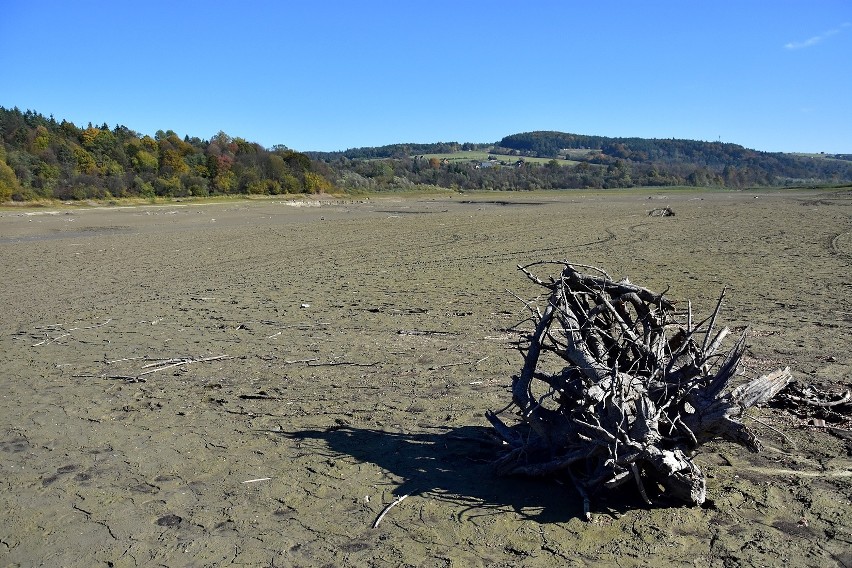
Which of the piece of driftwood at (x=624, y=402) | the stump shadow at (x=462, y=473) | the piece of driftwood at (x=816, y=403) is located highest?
the piece of driftwood at (x=624, y=402)

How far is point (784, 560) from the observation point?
334cm

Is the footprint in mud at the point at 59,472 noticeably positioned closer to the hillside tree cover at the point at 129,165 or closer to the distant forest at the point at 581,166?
the hillside tree cover at the point at 129,165

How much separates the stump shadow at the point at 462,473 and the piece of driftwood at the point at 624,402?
10 centimetres

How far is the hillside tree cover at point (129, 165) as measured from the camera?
44.7m

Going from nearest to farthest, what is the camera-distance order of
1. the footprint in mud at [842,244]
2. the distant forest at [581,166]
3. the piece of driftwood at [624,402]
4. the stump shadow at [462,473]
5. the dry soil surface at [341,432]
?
the dry soil surface at [341,432] < the piece of driftwood at [624,402] < the stump shadow at [462,473] < the footprint in mud at [842,244] < the distant forest at [581,166]

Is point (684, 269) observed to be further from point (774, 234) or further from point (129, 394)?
point (129, 394)

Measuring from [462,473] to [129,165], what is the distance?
55.6 m

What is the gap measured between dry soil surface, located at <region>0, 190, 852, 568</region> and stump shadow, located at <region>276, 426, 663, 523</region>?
2cm

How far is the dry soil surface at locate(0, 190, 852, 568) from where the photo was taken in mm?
3629

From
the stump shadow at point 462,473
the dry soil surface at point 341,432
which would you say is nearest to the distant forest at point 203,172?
the dry soil surface at point 341,432

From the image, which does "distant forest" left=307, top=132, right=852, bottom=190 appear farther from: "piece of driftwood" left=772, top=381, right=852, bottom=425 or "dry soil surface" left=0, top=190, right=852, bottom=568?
"piece of driftwood" left=772, top=381, right=852, bottom=425

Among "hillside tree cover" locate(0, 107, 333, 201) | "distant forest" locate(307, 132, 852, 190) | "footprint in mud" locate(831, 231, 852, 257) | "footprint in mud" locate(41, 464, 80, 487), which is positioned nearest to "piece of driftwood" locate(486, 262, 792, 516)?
"footprint in mud" locate(41, 464, 80, 487)

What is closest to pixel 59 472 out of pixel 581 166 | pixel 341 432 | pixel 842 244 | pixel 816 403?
pixel 341 432

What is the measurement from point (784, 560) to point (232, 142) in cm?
6708
